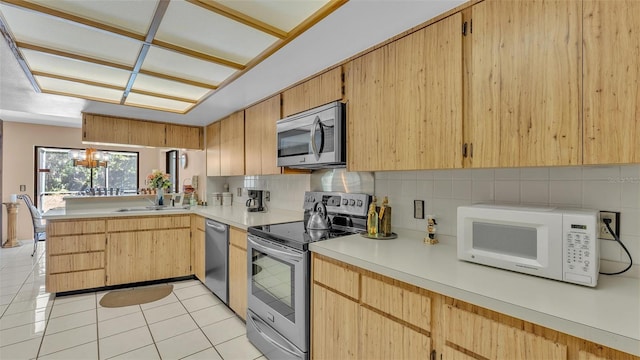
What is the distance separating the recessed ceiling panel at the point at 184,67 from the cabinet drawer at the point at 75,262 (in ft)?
7.32

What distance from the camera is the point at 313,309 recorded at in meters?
1.66

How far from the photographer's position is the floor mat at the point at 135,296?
9.37 ft

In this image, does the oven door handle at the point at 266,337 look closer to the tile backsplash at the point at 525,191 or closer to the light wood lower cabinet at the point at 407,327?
the light wood lower cabinet at the point at 407,327

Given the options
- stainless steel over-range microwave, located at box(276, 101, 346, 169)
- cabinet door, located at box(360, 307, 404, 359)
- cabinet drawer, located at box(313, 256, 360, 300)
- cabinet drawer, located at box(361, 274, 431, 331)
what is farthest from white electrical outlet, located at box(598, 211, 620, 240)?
stainless steel over-range microwave, located at box(276, 101, 346, 169)

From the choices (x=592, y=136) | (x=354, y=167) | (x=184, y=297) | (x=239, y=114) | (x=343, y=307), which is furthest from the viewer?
(x=239, y=114)

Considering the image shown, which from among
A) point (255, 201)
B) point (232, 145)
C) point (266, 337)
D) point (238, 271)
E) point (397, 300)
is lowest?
point (266, 337)

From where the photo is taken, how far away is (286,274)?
72.1 inches

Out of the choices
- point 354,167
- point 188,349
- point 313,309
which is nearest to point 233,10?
point 354,167

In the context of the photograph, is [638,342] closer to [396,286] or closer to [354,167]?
[396,286]

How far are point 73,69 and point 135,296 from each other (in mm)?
2291

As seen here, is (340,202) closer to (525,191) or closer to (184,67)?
(525,191)

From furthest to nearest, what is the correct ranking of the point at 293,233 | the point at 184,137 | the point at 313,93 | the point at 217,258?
1. the point at 184,137
2. the point at 217,258
3. the point at 313,93
4. the point at 293,233

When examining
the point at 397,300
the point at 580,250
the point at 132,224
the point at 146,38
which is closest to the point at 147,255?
the point at 132,224

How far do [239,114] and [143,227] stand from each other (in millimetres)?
1765
